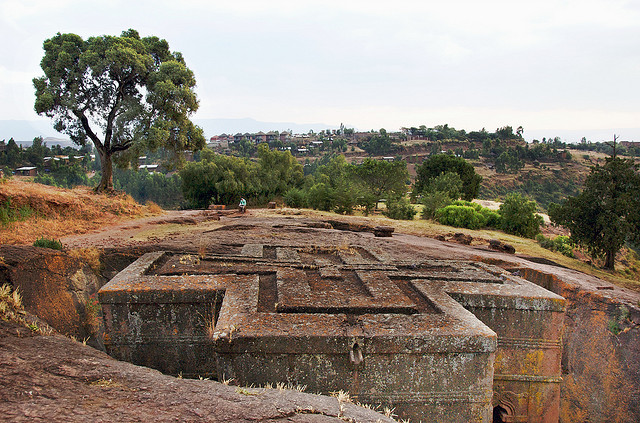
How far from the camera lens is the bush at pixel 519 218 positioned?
21000mm

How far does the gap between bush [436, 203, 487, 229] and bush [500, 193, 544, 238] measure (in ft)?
4.09

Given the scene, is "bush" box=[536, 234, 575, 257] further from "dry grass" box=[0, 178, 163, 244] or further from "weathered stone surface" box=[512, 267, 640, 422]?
"dry grass" box=[0, 178, 163, 244]

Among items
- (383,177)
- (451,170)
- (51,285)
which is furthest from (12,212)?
(451,170)

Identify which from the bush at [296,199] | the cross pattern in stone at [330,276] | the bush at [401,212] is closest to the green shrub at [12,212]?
the cross pattern in stone at [330,276]

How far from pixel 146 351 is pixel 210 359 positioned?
0.83 meters

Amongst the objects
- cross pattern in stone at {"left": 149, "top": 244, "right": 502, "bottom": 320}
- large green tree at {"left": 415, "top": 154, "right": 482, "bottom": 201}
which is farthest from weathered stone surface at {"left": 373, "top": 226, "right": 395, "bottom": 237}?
large green tree at {"left": 415, "top": 154, "right": 482, "bottom": 201}

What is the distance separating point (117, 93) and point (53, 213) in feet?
25.9

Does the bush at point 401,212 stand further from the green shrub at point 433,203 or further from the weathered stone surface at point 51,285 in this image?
the weathered stone surface at point 51,285

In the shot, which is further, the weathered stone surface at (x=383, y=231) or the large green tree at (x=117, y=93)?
the large green tree at (x=117, y=93)

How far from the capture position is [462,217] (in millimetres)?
20750

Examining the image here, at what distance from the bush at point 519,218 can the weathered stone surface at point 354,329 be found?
16223mm

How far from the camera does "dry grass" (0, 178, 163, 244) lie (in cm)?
1002

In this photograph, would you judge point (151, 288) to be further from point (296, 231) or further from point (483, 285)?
point (296, 231)

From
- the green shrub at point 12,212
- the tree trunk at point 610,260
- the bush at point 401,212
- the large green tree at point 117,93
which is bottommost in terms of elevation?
the tree trunk at point 610,260
